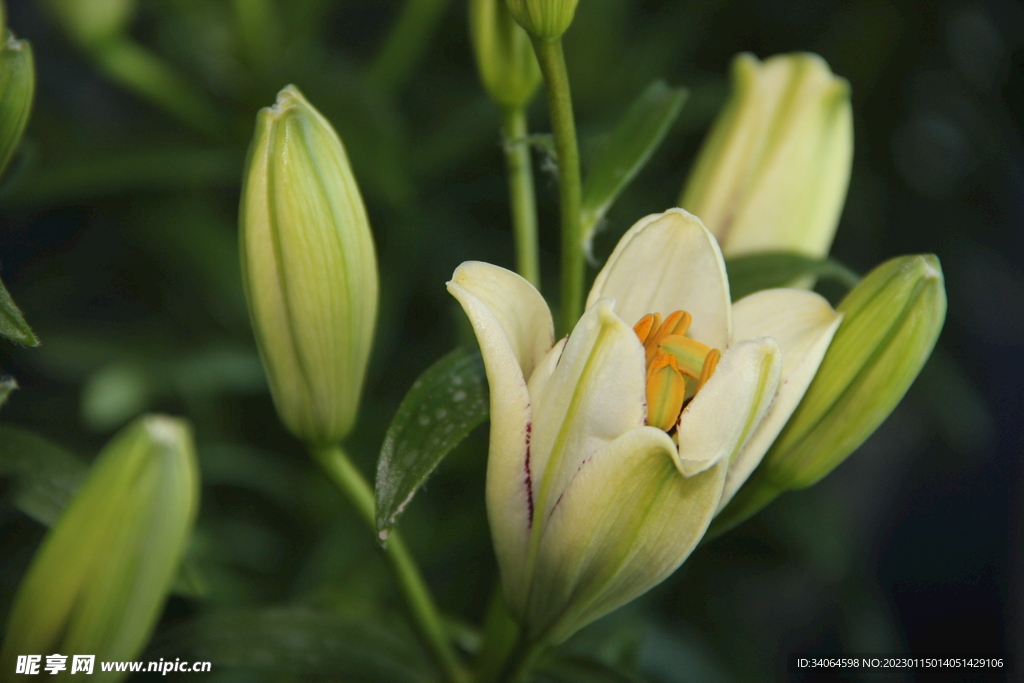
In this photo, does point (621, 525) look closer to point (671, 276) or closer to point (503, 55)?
point (671, 276)

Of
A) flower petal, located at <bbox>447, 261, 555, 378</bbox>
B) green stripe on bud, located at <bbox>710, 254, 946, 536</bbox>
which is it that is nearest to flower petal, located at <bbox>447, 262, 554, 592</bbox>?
flower petal, located at <bbox>447, 261, 555, 378</bbox>

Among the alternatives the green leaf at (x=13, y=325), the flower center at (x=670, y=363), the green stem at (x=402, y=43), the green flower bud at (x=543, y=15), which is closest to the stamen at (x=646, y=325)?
the flower center at (x=670, y=363)

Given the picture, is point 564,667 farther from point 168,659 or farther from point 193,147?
point 193,147

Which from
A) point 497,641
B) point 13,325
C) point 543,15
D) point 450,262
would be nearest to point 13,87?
point 13,325

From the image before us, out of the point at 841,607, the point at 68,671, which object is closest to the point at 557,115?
the point at 68,671

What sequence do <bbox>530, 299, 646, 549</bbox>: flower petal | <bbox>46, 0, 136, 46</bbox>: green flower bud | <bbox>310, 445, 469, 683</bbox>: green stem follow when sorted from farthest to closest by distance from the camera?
<bbox>46, 0, 136, 46</bbox>: green flower bud, <bbox>310, 445, 469, 683</bbox>: green stem, <bbox>530, 299, 646, 549</bbox>: flower petal

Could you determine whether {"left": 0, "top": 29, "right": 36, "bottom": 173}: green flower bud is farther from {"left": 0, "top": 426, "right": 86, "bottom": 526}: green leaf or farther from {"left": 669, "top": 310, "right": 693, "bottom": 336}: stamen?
{"left": 669, "top": 310, "right": 693, "bottom": 336}: stamen

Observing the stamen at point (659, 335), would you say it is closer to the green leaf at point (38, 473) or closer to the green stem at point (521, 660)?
the green stem at point (521, 660)
